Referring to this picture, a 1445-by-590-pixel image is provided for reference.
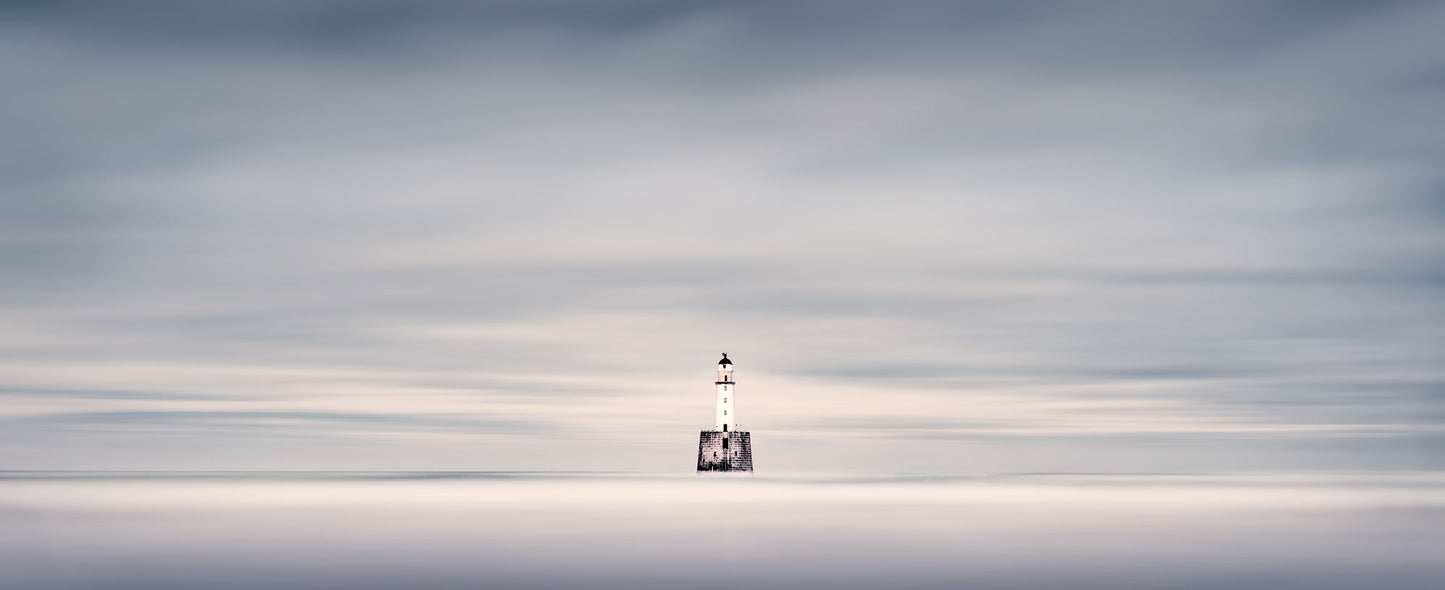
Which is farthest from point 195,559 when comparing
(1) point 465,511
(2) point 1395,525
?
(2) point 1395,525

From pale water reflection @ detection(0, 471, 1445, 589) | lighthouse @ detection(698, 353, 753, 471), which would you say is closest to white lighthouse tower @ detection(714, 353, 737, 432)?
lighthouse @ detection(698, 353, 753, 471)

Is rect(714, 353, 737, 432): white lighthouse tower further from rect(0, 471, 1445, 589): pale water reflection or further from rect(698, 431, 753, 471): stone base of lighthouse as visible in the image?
rect(0, 471, 1445, 589): pale water reflection

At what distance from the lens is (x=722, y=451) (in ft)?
391

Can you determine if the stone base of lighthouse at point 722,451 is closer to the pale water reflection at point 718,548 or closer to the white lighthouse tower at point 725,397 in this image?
the white lighthouse tower at point 725,397

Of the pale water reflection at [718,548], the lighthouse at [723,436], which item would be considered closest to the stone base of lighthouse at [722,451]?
the lighthouse at [723,436]

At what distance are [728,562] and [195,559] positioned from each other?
14.5 metres

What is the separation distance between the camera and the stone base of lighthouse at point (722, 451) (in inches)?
4688

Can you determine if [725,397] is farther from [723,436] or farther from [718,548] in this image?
[718,548]

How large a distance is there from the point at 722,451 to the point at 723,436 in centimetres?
129

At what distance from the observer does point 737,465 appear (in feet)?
394

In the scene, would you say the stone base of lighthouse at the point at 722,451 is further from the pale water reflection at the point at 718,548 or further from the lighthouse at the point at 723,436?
the pale water reflection at the point at 718,548

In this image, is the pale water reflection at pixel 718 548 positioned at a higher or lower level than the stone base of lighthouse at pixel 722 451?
lower

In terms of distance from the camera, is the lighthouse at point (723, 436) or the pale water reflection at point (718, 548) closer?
the pale water reflection at point (718, 548)

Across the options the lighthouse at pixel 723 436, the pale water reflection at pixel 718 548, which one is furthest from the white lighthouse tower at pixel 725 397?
the pale water reflection at pixel 718 548
